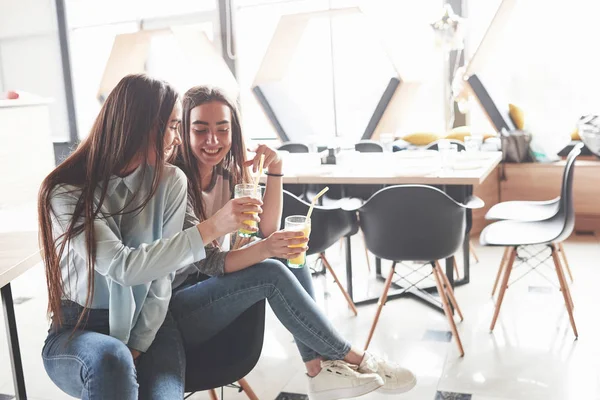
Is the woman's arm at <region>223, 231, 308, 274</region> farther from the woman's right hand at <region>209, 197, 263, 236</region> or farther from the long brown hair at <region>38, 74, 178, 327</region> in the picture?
the long brown hair at <region>38, 74, 178, 327</region>

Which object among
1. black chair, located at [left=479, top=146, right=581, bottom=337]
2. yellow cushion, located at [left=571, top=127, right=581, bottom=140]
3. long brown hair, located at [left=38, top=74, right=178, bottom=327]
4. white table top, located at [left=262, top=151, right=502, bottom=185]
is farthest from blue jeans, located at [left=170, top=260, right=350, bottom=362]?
yellow cushion, located at [left=571, top=127, right=581, bottom=140]

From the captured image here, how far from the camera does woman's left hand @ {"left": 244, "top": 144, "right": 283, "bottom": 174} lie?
7.52ft

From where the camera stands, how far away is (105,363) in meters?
1.46

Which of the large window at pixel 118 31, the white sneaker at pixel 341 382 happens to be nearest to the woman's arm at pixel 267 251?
the white sneaker at pixel 341 382

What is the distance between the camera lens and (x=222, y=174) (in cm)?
224

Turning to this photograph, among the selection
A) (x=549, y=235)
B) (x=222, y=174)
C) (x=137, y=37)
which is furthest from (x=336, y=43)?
(x=222, y=174)

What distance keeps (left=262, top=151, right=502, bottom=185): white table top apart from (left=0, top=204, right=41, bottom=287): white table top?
1.54 m

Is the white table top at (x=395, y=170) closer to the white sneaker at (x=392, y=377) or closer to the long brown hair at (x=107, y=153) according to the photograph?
the white sneaker at (x=392, y=377)

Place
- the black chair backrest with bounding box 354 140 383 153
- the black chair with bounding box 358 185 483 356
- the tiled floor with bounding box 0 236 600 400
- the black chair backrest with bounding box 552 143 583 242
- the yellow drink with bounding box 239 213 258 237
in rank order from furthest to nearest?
the black chair backrest with bounding box 354 140 383 153 → the black chair backrest with bounding box 552 143 583 242 → the black chair with bounding box 358 185 483 356 → the tiled floor with bounding box 0 236 600 400 → the yellow drink with bounding box 239 213 258 237

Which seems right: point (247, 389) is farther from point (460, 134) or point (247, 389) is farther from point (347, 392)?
point (460, 134)

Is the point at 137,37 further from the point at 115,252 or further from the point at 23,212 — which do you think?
the point at 115,252

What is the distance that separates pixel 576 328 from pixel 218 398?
5.25 feet

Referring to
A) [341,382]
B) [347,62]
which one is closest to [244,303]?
[341,382]

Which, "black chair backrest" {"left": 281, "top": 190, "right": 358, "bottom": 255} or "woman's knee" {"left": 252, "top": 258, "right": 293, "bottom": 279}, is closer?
"woman's knee" {"left": 252, "top": 258, "right": 293, "bottom": 279}
